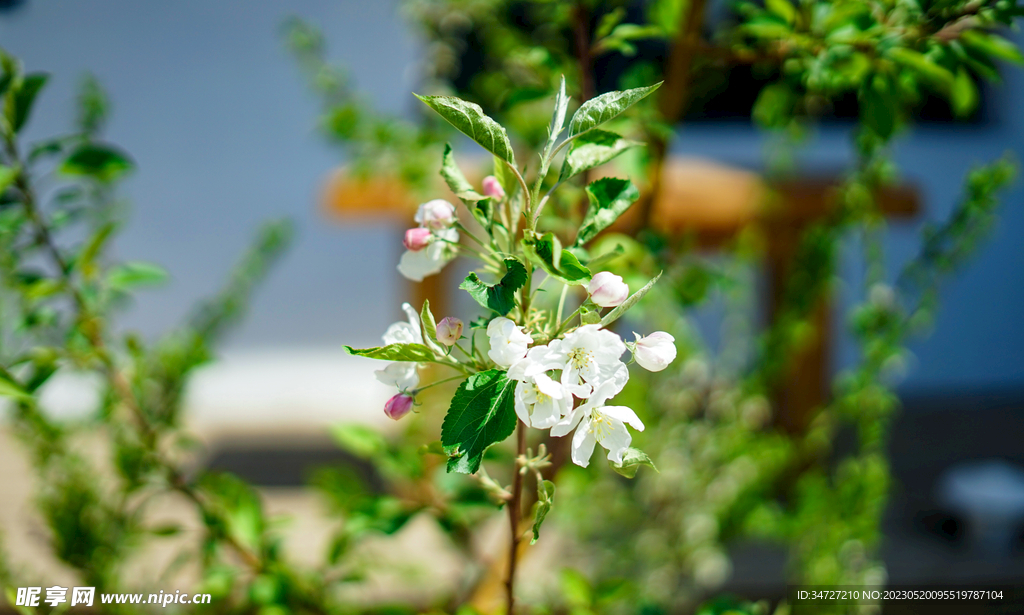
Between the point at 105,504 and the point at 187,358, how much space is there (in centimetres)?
35

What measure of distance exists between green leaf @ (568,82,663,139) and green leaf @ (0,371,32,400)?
0.50m

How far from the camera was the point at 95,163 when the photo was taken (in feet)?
2.56

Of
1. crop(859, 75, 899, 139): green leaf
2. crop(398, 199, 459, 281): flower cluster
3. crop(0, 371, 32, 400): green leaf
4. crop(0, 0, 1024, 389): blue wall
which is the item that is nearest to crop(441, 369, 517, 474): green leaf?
crop(398, 199, 459, 281): flower cluster

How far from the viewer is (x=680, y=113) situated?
936 mm

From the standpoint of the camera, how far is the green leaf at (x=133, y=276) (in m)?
0.84

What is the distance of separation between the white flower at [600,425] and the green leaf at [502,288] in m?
0.08

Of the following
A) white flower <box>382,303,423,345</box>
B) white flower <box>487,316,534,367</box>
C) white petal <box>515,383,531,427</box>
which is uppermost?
white flower <box>487,316,534,367</box>

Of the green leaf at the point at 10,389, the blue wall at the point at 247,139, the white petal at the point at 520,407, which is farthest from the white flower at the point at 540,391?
the blue wall at the point at 247,139

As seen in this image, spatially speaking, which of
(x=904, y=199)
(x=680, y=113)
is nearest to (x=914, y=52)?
(x=680, y=113)

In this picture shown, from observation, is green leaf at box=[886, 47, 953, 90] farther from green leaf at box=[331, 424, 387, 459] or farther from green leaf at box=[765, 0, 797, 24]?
green leaf at box=[331, 424, 387, 459]

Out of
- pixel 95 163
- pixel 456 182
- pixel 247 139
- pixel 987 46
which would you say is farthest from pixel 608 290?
pixel 247 139

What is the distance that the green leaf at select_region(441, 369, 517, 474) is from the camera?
0.45 metres

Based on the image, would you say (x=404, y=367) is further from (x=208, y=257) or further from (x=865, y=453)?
(x=208, y=257)

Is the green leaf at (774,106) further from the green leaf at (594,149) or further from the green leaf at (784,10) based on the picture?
the green leaf at (594,149)
